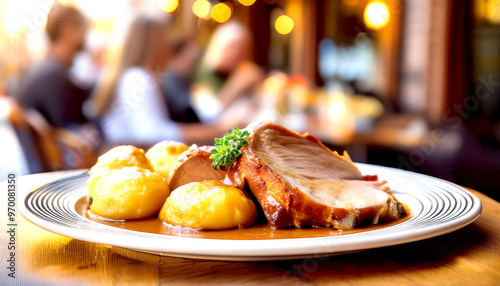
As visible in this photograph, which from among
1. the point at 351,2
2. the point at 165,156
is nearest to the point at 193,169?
the point at 165,156

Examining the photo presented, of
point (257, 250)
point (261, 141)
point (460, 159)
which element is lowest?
point (460, 159)

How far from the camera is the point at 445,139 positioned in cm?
442

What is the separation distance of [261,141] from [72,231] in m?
0.77

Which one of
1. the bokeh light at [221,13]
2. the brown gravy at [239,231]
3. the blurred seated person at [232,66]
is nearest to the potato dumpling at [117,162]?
the brown gravy at [239,231]

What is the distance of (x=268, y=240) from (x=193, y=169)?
69 centimetres

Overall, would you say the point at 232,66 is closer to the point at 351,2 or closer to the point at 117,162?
the point at 351,2

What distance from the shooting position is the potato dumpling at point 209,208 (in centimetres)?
143

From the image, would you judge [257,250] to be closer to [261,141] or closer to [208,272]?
[208,272]

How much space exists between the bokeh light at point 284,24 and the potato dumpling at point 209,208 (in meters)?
9.72

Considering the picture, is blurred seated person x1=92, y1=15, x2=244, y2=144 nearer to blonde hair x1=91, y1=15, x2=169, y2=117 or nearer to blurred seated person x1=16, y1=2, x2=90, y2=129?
blonde hair x1=91, y1=15, x2=169, y2=117

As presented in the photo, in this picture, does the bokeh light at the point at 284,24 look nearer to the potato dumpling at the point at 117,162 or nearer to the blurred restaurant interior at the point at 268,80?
the blurred restaurant interior at the point at 268,80

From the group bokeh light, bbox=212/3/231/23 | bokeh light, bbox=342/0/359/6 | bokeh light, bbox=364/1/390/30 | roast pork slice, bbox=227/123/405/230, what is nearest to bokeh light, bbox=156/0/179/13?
bokeh light, bbox=212/3/231/23

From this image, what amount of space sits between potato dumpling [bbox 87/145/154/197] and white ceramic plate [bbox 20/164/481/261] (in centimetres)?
9

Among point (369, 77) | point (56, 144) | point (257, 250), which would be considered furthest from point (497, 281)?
point (369, 77)
